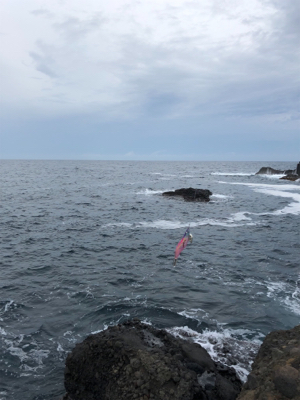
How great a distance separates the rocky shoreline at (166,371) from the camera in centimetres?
628

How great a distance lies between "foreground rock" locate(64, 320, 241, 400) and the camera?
6.64 m

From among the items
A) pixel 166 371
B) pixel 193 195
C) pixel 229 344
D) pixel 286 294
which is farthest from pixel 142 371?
pixel 193 195

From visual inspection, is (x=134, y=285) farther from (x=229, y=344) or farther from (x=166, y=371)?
(x=166, y=371)

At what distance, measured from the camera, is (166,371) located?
6.90 meters

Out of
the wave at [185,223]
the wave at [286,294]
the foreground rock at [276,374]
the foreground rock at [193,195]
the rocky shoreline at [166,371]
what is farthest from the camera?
the foreground rock at [193,195]

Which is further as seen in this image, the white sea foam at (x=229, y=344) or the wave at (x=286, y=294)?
the wave at (x=286, y=294)

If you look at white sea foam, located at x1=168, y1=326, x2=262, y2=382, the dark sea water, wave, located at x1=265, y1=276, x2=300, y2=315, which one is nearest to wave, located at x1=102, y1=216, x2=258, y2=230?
the dark sea water

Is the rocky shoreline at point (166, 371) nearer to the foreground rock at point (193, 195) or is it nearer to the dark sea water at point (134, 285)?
the dark sea water at point (134, 285)

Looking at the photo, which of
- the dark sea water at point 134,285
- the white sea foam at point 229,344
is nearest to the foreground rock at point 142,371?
the white sea foam at point 229,344

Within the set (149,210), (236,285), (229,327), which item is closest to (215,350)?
(229,327)

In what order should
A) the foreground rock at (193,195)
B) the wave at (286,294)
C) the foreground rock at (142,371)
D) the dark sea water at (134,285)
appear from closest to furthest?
the foreground rock at (142,371), the dark sea water at (134,285), the wave at (286,294), the foreground rock at (193,195)

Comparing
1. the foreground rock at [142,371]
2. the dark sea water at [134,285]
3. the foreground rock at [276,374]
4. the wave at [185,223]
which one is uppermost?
the foreground rock at [276,374]

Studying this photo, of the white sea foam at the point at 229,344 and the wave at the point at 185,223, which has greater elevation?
the wave at the point at 185,223

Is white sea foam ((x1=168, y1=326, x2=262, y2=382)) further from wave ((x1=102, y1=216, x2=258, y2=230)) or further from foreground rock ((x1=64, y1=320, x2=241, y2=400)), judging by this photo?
wave ((x1=102, y1=216, x2=258, y2=230))
